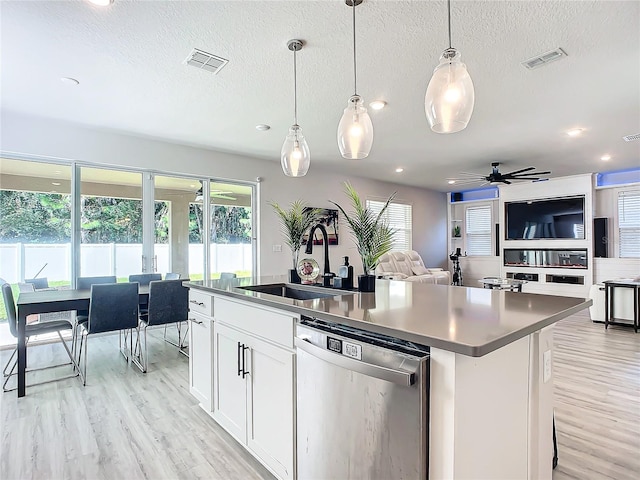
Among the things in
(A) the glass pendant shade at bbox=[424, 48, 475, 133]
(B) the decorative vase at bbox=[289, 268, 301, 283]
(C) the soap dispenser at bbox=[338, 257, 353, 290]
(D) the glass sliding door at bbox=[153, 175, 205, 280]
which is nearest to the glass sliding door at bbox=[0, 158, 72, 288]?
(D) the glass sliding door at bbox=[153, 175, 205, 280]

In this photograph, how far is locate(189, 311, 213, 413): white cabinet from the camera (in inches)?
91.7

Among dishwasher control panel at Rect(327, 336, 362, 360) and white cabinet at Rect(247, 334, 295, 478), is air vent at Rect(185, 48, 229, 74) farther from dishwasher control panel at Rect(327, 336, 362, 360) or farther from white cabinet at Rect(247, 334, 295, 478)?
dishwasher control panel at Rect(327, 336, 362, 360)

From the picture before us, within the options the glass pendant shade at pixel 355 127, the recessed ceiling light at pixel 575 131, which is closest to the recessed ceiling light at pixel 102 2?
the glass pendant shade at pixel 355 127

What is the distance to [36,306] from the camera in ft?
9.40

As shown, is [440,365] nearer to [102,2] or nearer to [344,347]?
[344,347]

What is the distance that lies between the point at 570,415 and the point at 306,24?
10.4 feet

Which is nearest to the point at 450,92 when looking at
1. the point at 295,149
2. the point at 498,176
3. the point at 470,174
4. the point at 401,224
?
the point at 295,149

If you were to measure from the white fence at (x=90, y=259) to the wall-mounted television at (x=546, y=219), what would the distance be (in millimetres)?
6325

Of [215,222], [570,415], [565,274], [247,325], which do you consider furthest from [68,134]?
[565,274]

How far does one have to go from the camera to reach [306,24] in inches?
89.2

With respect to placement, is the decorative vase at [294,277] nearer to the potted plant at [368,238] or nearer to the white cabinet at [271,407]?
the potted plant at [368,238]

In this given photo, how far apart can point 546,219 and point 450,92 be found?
721 cm

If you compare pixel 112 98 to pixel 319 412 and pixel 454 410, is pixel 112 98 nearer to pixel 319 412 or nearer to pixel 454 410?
pixel 319 412

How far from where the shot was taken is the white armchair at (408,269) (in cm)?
710
